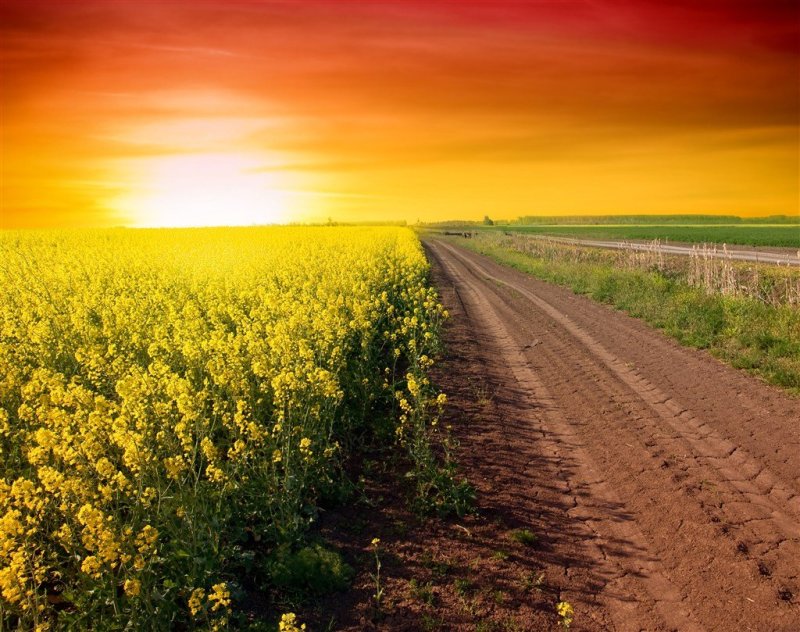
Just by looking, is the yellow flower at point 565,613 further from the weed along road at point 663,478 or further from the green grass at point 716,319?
the green grass at point 716,319

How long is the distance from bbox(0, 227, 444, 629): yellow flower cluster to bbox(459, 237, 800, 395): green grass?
6.57m

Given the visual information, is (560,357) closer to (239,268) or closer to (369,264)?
(369,264)

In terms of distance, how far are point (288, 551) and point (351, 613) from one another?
2.78 ft

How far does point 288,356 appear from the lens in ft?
25.5

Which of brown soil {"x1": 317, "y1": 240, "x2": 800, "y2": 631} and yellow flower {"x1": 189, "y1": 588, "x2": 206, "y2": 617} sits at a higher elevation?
yellow flower {"x1": 189, "y1": 588, "x2": 206, "y2": 617}

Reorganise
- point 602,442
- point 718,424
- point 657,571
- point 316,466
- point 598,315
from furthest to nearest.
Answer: point 598,315 → point 718,424 → point 602,442 → point 316,466 → point 657,571

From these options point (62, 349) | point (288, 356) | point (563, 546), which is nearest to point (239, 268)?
point (62, 349)

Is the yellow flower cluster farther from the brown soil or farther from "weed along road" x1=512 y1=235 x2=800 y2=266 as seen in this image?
"weed along road" x1=512 y1=235 x2=800 y2=266

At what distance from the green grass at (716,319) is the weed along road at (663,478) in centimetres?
56

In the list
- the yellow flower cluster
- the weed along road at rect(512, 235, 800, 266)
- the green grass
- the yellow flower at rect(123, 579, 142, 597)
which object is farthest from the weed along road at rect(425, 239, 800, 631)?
the weed along road at rect(512, 235, 800, 266)

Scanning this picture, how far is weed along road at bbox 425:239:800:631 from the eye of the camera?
5.20 meters

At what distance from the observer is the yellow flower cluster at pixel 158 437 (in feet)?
14.5

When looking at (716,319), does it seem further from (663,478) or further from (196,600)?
(196,600)

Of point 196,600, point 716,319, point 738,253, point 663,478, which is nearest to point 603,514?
point 663,478
